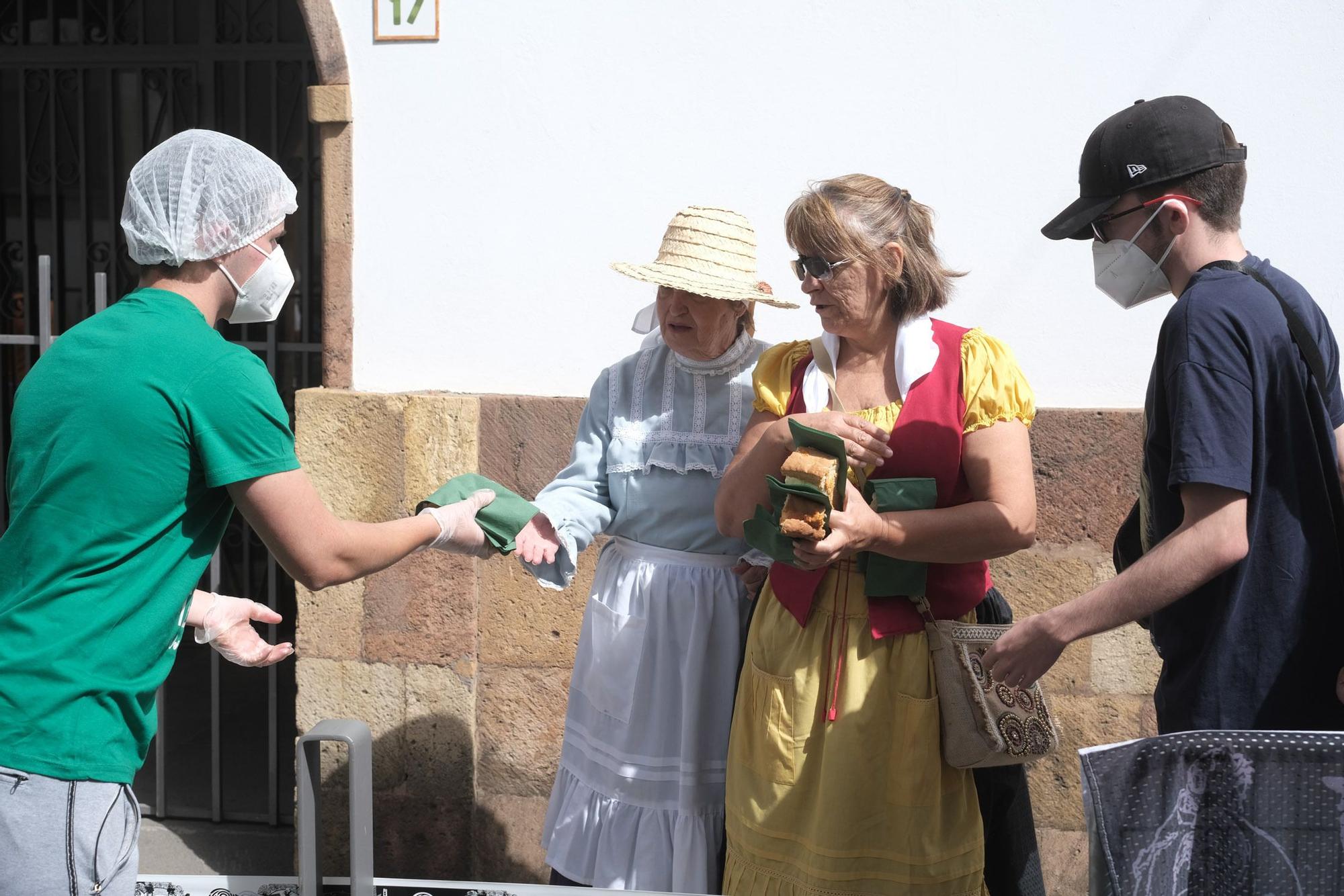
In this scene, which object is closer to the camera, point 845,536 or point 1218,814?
point 1218,814

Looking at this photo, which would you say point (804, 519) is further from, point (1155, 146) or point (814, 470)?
point (1155, 146)

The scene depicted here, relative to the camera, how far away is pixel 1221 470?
187 centimetres

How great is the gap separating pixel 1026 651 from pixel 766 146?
208cm

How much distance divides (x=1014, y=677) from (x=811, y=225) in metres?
0.95

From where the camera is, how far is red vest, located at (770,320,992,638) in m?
2.30

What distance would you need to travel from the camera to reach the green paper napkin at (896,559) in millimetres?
2266

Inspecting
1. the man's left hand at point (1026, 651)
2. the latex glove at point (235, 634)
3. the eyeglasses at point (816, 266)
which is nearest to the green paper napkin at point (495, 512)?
the latex glove at point (235, 634)

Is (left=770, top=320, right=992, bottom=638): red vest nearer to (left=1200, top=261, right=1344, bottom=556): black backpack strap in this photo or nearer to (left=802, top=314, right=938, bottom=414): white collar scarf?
(left=802, top=314, right=938, bottom=414): white collar scarf

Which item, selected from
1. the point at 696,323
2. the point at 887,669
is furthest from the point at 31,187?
the point at 887,669

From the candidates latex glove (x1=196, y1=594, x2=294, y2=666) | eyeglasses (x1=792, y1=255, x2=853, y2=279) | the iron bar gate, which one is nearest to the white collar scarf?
eyeglasses (x1=792, y1=255, x2=853, y2=279)

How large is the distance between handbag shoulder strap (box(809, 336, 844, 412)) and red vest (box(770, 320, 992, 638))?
7cm

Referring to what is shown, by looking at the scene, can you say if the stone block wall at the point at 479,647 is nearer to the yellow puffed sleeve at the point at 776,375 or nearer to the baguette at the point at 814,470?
the yellow puffed sleeve at the point at 776,375

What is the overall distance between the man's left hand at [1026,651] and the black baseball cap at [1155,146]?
747 millimetres

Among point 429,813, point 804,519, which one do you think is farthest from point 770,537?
point 429,813
